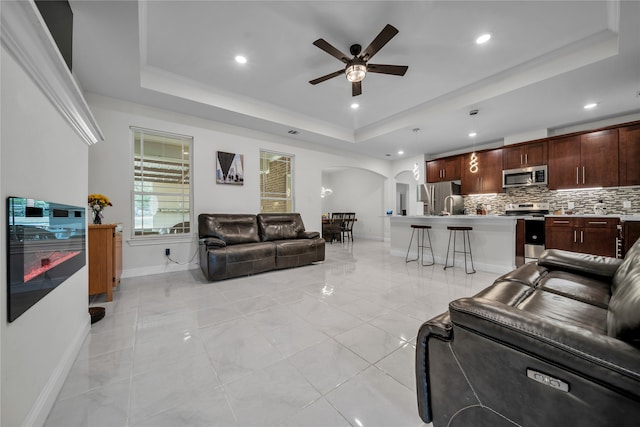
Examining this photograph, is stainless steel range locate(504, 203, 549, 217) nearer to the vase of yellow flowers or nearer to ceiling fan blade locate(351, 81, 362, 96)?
ceiling fan blade locate(351, 81, 362, 96)

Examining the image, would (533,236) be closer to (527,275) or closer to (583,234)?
(583,234)

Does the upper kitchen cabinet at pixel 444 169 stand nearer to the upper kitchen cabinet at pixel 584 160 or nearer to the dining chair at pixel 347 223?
the upper kitchen cabinet at pixel 584 160

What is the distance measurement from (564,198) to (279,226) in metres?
6.12

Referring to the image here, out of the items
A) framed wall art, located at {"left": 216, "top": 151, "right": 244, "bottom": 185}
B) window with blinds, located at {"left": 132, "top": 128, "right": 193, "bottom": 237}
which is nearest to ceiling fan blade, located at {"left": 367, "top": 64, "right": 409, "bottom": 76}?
framed wall art, located at {"left": 216, "top": 151, "right": 244, "bottom": 185}

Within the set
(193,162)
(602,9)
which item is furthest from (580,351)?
(193,162)

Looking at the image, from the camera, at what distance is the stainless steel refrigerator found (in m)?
6.52

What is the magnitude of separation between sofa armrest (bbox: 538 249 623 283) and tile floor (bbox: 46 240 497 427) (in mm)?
1038

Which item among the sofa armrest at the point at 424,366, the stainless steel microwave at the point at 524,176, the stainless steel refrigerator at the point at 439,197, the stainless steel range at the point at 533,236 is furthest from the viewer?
the stainless steel refrigerator at the point at 439,197

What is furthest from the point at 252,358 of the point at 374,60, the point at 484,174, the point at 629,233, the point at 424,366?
the point at 484,174

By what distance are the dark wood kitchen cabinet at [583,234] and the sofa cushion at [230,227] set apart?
5.52 meters

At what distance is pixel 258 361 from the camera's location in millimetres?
1702

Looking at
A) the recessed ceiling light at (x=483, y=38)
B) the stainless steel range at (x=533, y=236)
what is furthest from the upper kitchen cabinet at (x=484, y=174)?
the recessed ceiling light at (x=483, y=38)

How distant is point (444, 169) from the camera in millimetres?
6832

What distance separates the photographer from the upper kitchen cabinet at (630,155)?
13.8 feet
